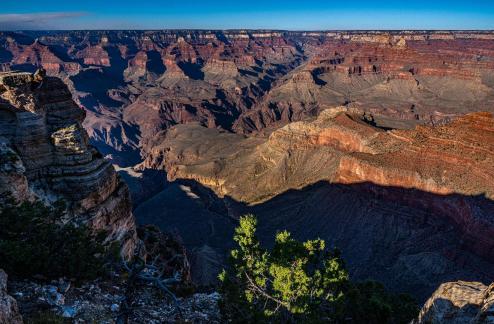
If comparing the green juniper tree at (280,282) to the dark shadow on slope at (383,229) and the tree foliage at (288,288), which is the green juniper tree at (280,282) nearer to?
the tree foliage at (288,288)

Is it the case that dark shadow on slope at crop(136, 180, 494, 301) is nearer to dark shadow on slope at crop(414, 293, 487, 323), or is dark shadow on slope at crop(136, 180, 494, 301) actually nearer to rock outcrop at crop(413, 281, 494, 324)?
rock outcrop at crop(413, 281, 494, 324)

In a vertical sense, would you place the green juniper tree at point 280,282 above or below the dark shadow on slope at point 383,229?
above

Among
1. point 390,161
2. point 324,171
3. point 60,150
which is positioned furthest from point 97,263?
point 324,171

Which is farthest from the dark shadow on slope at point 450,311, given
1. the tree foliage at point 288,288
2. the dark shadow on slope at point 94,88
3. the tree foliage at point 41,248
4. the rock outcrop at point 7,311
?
the dark shadow on slope at point 94,88

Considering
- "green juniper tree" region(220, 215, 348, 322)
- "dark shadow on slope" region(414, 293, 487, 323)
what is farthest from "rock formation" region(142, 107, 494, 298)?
"dark shadow on slope" region(414, 293, 487, 323)

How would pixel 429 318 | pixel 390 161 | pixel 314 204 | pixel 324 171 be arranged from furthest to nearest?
pixel 324 171, pixel 314 204, pixel 390 161, pixel 429 318

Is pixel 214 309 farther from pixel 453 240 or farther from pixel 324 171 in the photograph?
pixel 324 171
